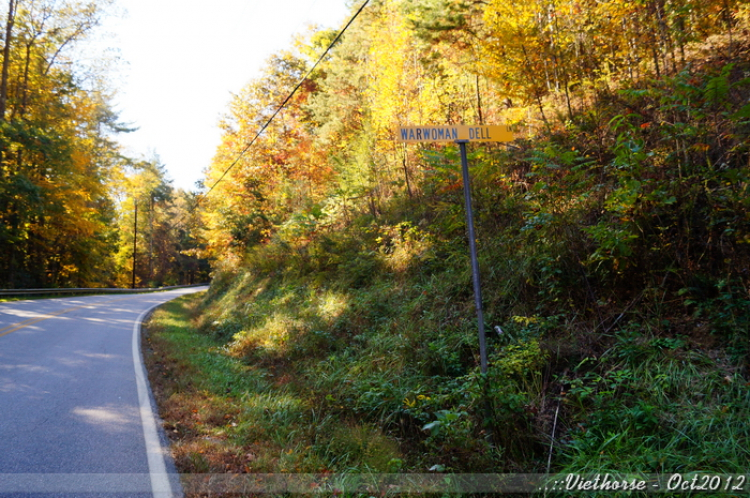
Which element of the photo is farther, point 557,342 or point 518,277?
point 518,277

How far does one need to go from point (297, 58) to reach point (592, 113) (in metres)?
18.3

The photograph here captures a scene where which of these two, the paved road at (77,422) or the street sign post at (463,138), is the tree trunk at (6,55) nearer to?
the paved road at (77,422)

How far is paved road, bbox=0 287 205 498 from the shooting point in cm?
364

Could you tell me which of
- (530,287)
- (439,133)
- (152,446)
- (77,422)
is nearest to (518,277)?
(530,287)

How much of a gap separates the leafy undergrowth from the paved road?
45 cm

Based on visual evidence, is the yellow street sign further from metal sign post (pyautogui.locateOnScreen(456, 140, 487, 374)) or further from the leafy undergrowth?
the leafy undergrowth

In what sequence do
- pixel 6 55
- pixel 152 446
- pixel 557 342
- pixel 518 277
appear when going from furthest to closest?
1. pixel 6 55
2. pixel 518 277
3. pixel 557 342
4. pixel 152 446

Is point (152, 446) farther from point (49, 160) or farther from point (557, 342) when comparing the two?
point (49, 160)

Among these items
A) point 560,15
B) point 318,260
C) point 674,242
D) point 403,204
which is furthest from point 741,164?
point 318,260

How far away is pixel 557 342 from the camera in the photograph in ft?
16.1

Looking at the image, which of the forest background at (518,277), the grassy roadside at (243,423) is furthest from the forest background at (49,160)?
the grassy roadside at (243,423)

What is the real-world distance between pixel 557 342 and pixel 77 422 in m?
5.69

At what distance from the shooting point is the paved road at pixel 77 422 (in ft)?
12.0

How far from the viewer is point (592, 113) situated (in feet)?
24.8
